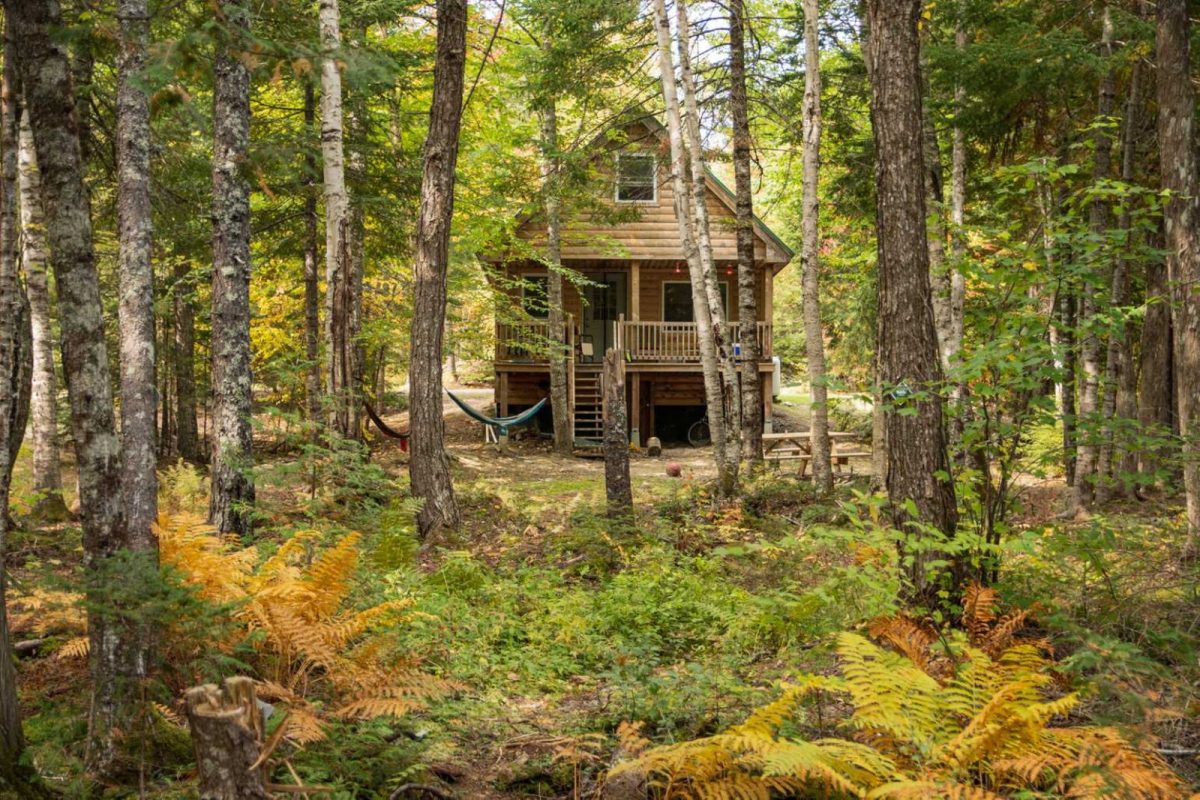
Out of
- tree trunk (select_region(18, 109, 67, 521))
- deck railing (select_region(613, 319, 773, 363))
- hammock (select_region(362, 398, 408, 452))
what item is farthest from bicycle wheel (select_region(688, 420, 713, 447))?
tree trunk (select_region(18, 109, 67, 521))

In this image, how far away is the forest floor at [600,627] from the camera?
3.45 metres

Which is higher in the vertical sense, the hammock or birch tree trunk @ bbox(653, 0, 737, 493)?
birch tree trunk @ bbox(653, 0, 737, 493)

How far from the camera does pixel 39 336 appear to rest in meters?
8.99

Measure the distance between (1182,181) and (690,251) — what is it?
531 centimetres

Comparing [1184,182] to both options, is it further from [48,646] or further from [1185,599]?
[48,646]

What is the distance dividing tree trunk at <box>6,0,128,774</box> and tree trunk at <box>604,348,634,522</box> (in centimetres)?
558

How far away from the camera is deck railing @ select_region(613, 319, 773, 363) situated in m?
18.2

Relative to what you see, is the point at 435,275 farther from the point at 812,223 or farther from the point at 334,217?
the point at 812,223

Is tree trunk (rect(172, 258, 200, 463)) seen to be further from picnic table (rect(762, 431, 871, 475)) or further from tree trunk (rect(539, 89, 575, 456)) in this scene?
picnic table (rect(762, 431, 871, 475))

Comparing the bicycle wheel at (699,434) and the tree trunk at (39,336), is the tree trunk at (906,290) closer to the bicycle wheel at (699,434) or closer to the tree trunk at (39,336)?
the tree trunk at (39,336)

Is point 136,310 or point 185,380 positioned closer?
point 136,310

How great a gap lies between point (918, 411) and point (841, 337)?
19.3 m

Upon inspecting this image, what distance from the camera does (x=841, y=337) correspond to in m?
23.4

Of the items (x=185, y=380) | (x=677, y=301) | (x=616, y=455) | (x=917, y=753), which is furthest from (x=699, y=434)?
(x=917, y=753)
